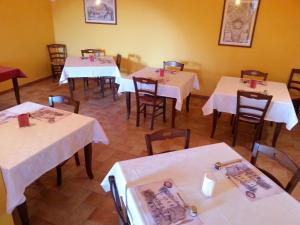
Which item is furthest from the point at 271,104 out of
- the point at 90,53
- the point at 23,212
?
the point at 90,53

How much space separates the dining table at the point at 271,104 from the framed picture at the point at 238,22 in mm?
1185

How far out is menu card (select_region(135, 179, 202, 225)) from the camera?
50.1 inches

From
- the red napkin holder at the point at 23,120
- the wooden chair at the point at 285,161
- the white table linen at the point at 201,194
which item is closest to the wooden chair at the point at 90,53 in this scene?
the red napkin holder at the point at 23,120

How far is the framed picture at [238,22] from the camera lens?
4371 mm

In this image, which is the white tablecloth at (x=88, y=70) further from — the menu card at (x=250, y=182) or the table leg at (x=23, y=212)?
the menu card at (x=250, y=182)

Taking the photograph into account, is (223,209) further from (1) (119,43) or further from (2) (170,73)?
(1) (119,43)

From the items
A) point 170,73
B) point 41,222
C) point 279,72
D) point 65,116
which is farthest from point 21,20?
point 279,72

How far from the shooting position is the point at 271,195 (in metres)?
1.47

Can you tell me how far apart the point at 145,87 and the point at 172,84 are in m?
0.42

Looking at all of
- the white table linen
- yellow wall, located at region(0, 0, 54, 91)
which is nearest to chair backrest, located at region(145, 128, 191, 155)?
the white table linen

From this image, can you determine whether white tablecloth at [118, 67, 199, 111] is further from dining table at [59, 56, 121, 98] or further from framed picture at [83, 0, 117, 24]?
framed picture at [83, 0, 117, 24]

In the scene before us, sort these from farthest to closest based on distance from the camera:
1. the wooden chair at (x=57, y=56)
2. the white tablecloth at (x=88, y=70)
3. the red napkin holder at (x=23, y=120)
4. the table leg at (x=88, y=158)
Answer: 1. the wooden chair at (x=57, y=56)
2. the white tablecloth at (x=88, y=70)
3. the table leg at (x=88, y=158)
4. the red napkin holder at (x=23, y=120)

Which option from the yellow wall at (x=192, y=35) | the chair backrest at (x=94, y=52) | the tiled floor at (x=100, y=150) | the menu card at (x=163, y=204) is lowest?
the tiled floor at (x=100, y=150)

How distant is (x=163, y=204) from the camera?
1374 mm
